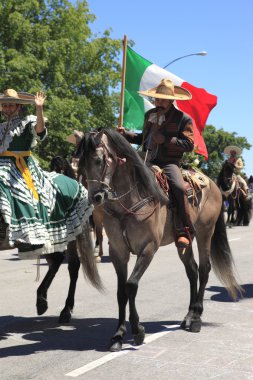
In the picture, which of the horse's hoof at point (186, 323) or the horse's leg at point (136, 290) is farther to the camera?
the horse's hoof at point (186, 323)

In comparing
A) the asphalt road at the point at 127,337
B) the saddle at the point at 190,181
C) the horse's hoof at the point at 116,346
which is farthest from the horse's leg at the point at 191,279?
the horse's hoof at the point at 116,346

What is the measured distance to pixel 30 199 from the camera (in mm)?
6312

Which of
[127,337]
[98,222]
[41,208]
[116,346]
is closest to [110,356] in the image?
[116,346]

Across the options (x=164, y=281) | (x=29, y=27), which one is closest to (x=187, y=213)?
(x=164, y=281)

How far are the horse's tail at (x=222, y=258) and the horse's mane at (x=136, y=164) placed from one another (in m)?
1.81

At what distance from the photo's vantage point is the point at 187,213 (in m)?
6.95

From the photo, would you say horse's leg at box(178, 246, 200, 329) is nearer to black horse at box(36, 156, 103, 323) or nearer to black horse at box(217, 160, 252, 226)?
black horse at box(36, 156, 103, 323)

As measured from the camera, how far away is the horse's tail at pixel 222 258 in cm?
803

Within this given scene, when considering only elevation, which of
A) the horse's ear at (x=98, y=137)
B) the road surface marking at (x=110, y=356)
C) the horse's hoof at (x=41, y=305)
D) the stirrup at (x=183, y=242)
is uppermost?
the horse's ear at (x=98, y=137)

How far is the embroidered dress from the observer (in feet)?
20.2

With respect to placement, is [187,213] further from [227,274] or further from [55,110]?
[55,110]

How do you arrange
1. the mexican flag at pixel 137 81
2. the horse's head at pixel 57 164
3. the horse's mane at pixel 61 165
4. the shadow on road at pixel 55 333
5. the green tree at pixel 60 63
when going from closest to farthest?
1. the shadow on road at pixel 55 333
2. the horse's mane at pixel 61 165
3. the horse's head at pixel 57 164
4. the mexican flag at pixel 137 81
5. the green tree at pixel 60 63

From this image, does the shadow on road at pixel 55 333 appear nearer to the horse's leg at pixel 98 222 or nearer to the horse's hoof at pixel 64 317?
the horse's hoof at pixel 64 317

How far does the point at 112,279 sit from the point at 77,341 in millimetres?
4141
